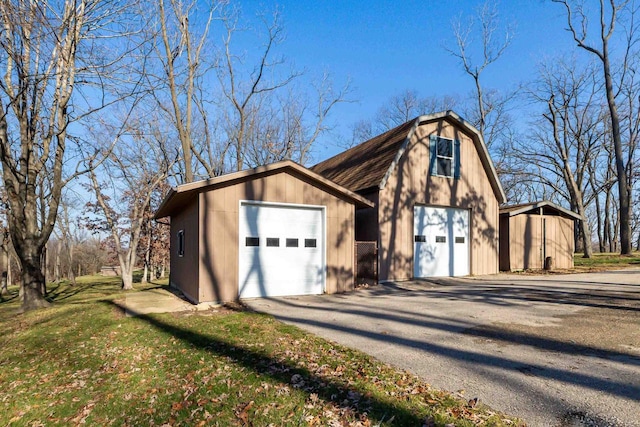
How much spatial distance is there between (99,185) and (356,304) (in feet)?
63.0

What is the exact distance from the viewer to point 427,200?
44.6 feet

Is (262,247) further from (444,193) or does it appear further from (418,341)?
(444,193)

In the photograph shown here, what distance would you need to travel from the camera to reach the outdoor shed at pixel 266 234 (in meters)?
9.12

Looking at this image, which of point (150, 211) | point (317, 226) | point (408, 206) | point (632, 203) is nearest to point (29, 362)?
point (317, 226)

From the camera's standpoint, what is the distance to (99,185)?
21562mm

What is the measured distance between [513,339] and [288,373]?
3.45 m

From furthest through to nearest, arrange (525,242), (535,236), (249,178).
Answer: (535,236), (525,242), (249,178)

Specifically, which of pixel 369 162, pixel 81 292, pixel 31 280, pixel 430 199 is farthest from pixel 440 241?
pixel 81 292

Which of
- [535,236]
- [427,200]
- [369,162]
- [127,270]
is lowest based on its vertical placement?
[127,270]

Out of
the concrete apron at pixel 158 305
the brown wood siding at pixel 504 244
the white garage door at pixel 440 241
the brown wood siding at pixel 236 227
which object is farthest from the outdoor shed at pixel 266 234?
the brown wood siding at pixel 504 244

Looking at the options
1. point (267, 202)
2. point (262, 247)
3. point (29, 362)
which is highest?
point (267, 202)

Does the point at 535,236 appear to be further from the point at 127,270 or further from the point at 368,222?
the point at 127,270

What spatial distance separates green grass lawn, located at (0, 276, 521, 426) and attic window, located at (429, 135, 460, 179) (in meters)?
9.51

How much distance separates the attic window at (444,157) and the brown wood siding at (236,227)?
185 inches
